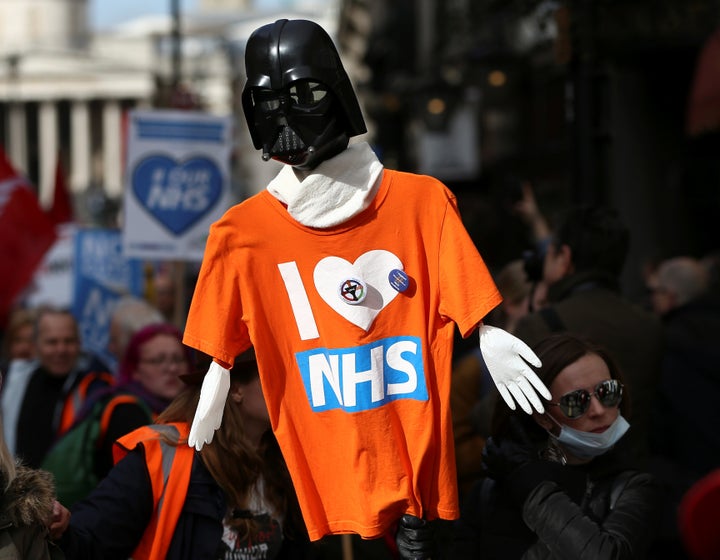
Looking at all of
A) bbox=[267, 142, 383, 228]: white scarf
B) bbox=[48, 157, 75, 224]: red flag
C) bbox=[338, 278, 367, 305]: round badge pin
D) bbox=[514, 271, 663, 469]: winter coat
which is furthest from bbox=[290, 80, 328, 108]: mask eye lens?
bbox=[48, 157, 75, 224]: red flag

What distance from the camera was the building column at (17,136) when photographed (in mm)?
90688

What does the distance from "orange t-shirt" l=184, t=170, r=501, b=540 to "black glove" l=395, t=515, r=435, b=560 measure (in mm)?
30

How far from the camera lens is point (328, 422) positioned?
3258mm

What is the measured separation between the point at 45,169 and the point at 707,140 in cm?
8691

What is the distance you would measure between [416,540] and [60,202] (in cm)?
1103

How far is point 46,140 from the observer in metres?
96.2

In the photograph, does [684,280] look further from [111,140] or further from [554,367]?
[111,140]

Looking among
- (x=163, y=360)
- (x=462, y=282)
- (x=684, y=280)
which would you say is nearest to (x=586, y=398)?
(x=462, y=282)

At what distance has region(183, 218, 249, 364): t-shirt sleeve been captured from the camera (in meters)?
3.23

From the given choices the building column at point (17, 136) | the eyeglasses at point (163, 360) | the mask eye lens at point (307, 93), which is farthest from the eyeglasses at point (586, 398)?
the building column at point (17, 136)

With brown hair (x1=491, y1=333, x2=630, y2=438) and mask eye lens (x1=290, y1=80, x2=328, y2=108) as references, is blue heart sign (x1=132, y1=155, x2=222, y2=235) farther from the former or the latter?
mask eye lens (x1=290, y1=80, x2=328, y2=108)

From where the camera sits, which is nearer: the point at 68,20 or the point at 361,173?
the point at 361,173

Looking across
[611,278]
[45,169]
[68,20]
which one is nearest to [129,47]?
[68,20]

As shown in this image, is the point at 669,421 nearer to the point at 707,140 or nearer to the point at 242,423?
the point at 242,423
